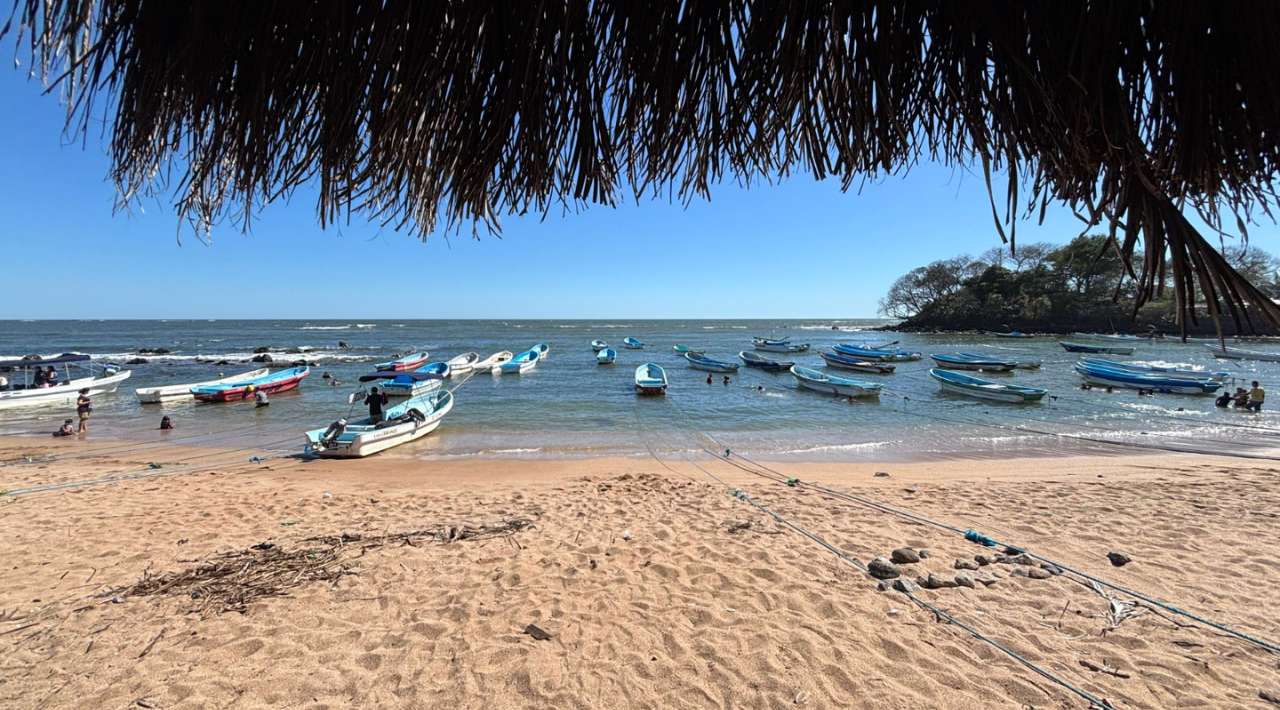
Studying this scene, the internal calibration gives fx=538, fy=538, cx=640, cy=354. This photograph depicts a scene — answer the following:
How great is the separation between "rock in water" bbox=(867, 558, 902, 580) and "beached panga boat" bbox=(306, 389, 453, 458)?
11.4 meters

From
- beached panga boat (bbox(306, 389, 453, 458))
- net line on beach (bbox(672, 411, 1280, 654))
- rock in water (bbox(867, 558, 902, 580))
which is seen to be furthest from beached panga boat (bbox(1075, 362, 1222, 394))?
beached panga boat (bbox(306, 389, 453, 458))

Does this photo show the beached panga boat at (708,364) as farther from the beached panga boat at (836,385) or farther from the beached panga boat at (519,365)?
the beached panga boat at (519,365)

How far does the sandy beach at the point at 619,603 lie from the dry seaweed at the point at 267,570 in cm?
3

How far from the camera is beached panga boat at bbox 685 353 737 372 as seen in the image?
31078 millimetres

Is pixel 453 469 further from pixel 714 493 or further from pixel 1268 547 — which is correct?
pixel 1268 547

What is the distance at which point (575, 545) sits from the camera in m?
5.90

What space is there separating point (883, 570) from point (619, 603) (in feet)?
7.97

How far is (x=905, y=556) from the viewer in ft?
17.1

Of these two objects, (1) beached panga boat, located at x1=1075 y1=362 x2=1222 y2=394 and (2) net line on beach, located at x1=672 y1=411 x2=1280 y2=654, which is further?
(1) beached panga boat, located at x1=1075 y1=362 x2=1222 y2=394

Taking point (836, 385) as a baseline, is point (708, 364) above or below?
above

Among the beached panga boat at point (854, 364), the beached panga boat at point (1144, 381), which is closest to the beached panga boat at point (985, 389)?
the beached panga boat at point (854, 364)

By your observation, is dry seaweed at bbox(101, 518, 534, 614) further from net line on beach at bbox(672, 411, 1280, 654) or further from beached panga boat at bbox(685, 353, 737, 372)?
beached panga boat at bbox(685, 353, 737, 372)

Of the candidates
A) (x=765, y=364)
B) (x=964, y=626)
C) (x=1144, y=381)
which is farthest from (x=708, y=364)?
(x=964, y=626)

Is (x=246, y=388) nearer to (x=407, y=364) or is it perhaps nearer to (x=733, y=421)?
(x=407, y=364)
